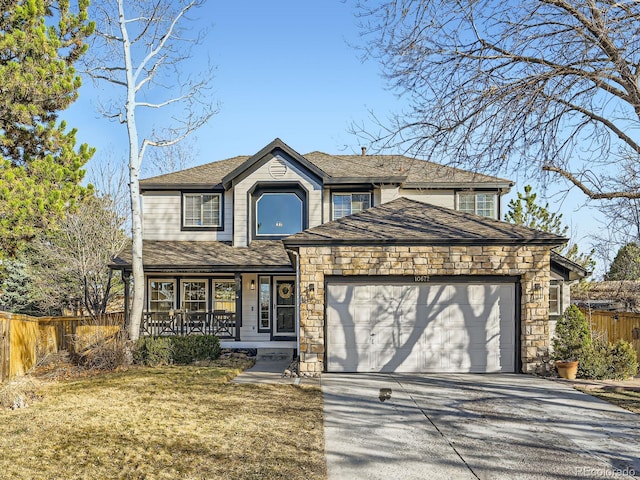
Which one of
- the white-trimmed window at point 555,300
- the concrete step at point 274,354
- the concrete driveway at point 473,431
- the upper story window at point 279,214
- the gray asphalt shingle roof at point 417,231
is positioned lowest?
the concrete step at point 274,354

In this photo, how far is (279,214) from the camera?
57.8ft

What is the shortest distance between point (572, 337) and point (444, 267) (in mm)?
3337

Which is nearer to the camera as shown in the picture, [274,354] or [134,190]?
[134,190]

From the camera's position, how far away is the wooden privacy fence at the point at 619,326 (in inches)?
534

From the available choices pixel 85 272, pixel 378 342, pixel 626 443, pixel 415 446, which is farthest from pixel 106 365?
pixel 626 443

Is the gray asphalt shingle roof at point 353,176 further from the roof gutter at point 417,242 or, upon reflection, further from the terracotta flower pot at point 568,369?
the terracotta flower pot at point 568,369

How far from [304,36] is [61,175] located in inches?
376

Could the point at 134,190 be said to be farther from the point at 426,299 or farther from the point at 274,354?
the point at 426,299

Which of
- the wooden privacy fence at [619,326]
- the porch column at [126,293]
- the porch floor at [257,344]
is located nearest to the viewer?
the wooden privacy fence at [619,326]

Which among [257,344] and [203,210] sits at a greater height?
[203,210]

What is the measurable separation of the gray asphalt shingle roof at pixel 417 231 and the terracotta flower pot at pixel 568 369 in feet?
9.20

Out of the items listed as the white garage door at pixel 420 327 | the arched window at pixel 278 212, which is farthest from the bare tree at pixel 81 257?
the white garage door at pixel 420 327

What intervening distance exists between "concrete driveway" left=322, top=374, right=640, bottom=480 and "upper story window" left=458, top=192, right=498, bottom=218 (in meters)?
8.21

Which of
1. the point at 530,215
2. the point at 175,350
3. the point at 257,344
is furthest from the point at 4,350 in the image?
the point at 530,215
